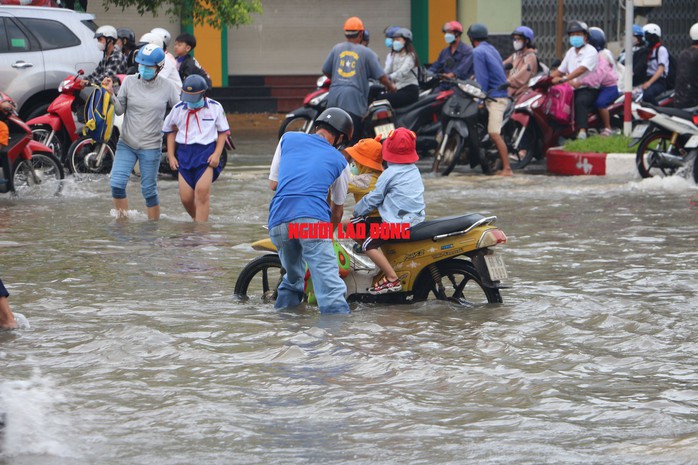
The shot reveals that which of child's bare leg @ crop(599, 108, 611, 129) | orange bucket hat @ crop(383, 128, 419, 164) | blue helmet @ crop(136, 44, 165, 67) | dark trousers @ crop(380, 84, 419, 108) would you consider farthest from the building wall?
orange bucket hat @ crop(383, 128, 419, 164)

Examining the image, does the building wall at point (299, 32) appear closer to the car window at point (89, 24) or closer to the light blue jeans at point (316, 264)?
the car window at point (89, 24)

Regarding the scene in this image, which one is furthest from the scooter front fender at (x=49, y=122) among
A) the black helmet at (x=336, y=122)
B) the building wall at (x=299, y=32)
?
the building wall at (x=299, y=32)

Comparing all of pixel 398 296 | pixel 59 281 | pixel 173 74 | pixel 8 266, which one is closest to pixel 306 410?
pixel 398 296

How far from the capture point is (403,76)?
16.7 meters

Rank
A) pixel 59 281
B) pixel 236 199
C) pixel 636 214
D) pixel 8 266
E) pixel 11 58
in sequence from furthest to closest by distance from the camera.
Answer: pixel 11 58, pixel 236 199, pixel 636 214, pixel 8 266, pixel 59 281

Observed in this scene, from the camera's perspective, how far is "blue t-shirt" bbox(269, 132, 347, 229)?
25.0 feet

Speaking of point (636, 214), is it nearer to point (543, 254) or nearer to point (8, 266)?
point (543, 254)

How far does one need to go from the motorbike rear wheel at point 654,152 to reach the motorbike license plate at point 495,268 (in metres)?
7.13

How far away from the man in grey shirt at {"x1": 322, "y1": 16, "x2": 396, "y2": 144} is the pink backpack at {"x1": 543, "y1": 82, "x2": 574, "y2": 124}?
8.68 ft

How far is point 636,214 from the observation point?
40.3 feet

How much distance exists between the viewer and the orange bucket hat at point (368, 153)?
8.23 meters

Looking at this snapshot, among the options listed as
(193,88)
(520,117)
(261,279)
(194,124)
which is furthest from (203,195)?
(520,117)

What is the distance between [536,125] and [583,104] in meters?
0.68

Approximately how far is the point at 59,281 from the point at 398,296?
8.36ft
